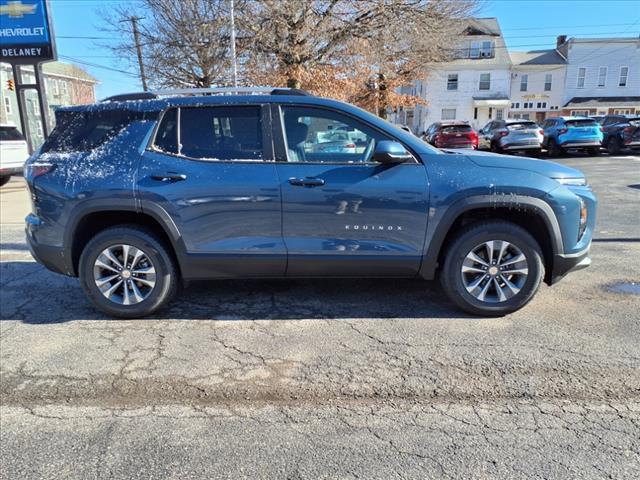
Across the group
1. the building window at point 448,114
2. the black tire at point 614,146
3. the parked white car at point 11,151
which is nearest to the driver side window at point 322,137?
the parked white car at point 11,151

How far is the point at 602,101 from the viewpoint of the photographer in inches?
1607

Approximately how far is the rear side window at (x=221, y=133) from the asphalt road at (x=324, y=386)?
143cm

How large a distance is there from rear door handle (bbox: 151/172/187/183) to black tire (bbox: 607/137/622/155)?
20.7 m

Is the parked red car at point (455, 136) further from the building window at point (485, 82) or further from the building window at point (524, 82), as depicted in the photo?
the building window at point (524, 82)

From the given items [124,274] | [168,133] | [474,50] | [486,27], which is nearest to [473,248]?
[168,133]

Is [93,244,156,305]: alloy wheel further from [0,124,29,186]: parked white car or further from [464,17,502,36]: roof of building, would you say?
[464,17,502,36]: roof of building

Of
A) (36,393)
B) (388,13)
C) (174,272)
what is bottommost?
(36,393)

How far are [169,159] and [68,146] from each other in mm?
951

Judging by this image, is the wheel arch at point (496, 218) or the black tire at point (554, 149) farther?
the black tire at point (554, 149)

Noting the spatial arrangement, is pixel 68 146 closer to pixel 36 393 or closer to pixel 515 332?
pixel 36 393

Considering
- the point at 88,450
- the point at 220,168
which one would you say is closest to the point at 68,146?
the point at 220,168

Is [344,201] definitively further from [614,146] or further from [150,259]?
[614,146]

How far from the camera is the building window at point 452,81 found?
4012 cm

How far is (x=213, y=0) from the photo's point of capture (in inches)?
703
